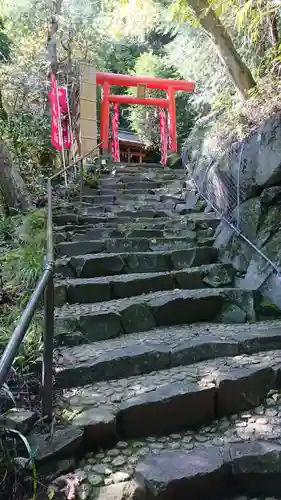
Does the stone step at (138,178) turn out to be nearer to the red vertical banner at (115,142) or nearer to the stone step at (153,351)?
the red vertical banner at (115,142)

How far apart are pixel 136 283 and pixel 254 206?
1598 mm

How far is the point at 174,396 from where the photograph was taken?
216 cm

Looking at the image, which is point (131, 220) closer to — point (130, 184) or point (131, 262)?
point (131, 262)

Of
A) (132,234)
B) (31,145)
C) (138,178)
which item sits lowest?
(132,234)

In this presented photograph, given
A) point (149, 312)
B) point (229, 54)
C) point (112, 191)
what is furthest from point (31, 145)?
point (149, 312)

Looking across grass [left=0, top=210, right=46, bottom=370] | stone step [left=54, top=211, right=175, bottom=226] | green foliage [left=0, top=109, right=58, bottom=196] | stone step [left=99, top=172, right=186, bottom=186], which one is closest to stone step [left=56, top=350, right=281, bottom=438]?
grass [left=0, top=210, right=46, bottom=370]

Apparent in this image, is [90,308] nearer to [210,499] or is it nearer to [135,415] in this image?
[135,415]

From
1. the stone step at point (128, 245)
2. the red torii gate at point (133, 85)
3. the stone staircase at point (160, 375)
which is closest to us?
the stone staircase at point (160, 375)

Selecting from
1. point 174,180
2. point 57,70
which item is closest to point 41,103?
point 57,70

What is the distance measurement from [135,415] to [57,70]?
10.6 meters

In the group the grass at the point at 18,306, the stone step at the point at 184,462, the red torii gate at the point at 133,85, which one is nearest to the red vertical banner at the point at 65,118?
the red torii gate at the point at 133,85

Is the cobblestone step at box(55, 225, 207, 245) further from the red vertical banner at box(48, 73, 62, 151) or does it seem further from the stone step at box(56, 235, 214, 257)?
the red vertical banner at box(48, 73, 62, 151)

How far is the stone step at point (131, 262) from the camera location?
12.6ft

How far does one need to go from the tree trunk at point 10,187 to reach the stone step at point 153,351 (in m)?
3.48
